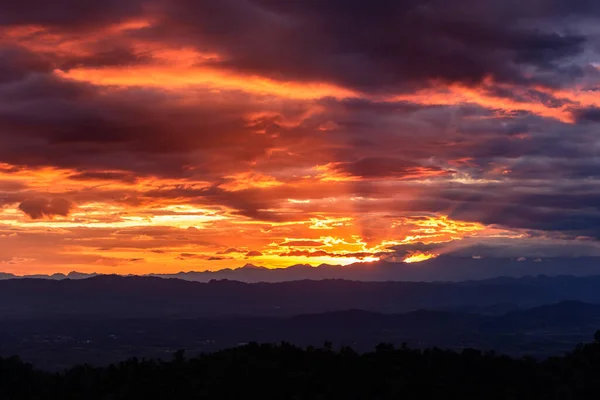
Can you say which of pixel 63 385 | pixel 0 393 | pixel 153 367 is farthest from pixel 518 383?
pixel 0 393

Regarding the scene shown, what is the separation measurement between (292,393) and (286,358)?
40.2ft

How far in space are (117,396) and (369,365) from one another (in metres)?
25.0

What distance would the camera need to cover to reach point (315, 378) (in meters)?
79.2

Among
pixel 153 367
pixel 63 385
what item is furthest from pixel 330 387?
pixel 63 385

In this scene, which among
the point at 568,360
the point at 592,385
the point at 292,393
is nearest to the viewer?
the point at 292,393

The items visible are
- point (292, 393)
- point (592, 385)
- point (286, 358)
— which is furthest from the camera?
point (286, 358)

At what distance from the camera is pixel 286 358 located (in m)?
86.9

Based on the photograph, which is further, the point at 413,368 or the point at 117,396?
the point at 413,368

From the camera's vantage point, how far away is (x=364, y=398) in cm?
7500

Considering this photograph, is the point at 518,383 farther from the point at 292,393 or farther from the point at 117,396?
the point at 117,396

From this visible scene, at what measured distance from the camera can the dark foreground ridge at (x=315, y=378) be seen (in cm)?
7569

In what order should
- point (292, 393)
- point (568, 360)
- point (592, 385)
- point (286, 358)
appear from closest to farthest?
1. point (292, 393)
2. point (592, 385)
3. point (286, 358)
4. point (568, 360)

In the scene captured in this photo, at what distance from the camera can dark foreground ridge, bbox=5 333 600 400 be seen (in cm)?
7569

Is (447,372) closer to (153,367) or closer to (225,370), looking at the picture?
(225,370)
